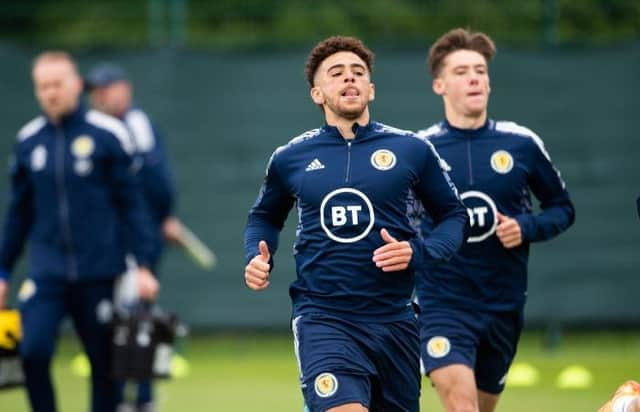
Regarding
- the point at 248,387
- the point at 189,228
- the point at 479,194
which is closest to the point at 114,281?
the point at 479,194

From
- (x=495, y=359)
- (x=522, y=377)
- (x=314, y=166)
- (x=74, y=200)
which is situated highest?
(x=314, y=166)

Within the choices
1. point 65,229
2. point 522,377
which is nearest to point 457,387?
point 65,229

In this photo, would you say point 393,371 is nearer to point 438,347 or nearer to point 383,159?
point 383,159

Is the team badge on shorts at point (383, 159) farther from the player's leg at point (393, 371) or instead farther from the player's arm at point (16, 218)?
the player's arm at point (16, 218)

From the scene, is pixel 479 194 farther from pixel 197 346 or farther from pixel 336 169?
pixel 197 346

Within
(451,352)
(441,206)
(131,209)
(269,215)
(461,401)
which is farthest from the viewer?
(131,209)

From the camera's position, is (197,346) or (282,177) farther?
(197,346)

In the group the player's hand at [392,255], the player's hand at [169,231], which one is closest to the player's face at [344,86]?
the player's hand at [392,255]

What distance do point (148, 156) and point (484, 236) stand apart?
14.1 feet

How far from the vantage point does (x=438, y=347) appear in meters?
8.04

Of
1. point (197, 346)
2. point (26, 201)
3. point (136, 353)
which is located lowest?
point (197, 346)

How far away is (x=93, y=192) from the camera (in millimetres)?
9562

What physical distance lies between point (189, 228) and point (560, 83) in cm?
373

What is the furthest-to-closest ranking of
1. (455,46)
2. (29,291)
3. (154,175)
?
(154,175) → (29,291) → (455,46)
